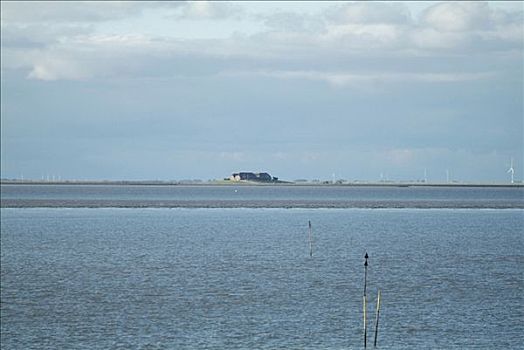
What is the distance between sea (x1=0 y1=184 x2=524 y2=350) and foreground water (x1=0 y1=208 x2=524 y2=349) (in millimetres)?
87

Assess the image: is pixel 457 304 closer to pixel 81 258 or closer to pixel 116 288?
pixel 116 288

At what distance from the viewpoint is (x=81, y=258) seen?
67.3 metres

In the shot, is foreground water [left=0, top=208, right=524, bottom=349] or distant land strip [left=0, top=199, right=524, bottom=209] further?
distant land strip [left=0, top=199, right=524, bottom=209]

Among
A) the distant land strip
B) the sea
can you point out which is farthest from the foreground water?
the distant land strip

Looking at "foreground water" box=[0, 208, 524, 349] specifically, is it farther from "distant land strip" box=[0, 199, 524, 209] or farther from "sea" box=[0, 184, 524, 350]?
"distant land strip" box=[0, 199, 524, 209]

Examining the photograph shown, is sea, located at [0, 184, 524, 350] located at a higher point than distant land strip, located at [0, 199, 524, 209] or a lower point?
lower

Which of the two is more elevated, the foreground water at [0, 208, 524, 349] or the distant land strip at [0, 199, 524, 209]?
the distant land strip at [0, 199, 524, 209]

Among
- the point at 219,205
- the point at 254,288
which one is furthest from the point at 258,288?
the point at 219,205

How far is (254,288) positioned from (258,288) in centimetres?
21

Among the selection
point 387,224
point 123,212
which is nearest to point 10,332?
point 387,224

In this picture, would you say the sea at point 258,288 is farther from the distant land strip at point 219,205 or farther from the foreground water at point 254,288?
the distant land strip at point 219,205

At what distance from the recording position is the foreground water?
1465 inches

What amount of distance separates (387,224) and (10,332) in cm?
7561

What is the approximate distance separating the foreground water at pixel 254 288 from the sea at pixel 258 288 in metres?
0.09
